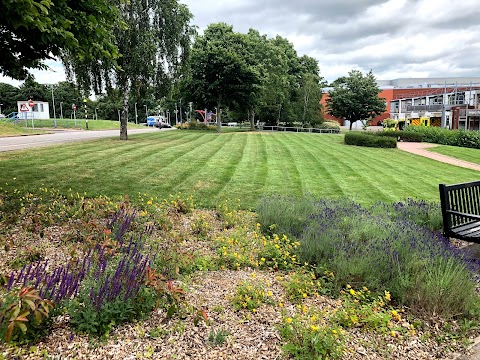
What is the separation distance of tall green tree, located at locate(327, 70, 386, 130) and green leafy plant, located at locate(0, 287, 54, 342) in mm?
51378

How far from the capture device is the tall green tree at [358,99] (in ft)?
163

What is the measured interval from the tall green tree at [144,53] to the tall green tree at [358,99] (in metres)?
33.1

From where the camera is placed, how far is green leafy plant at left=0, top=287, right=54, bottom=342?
2.14m

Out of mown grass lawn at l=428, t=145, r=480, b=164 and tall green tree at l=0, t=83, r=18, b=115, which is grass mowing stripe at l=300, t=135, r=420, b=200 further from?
tall green tree at l=0, t=83, r=18, b=115

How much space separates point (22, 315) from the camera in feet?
7.11

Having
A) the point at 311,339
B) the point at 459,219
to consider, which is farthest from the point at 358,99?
the point at 311,339

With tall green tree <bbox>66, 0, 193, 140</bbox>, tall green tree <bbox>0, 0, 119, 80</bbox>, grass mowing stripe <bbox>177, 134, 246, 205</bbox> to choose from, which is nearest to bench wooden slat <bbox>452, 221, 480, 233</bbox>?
grass mowing stripe <bbox>177, 134, 246, 205</bbox>

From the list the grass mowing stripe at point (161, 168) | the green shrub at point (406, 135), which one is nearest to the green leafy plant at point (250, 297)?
the grass mowing stripe at point (161, 168)

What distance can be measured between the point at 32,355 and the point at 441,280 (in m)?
3.60

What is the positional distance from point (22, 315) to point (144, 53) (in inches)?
768

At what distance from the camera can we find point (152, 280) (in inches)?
115

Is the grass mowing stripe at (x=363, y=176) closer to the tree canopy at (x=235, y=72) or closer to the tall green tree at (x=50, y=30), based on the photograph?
the tall green tree at (x=50, y=30)

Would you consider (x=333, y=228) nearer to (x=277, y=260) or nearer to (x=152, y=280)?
(x=277, y=260)

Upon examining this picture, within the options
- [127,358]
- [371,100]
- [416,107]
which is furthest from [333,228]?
[416,107]
